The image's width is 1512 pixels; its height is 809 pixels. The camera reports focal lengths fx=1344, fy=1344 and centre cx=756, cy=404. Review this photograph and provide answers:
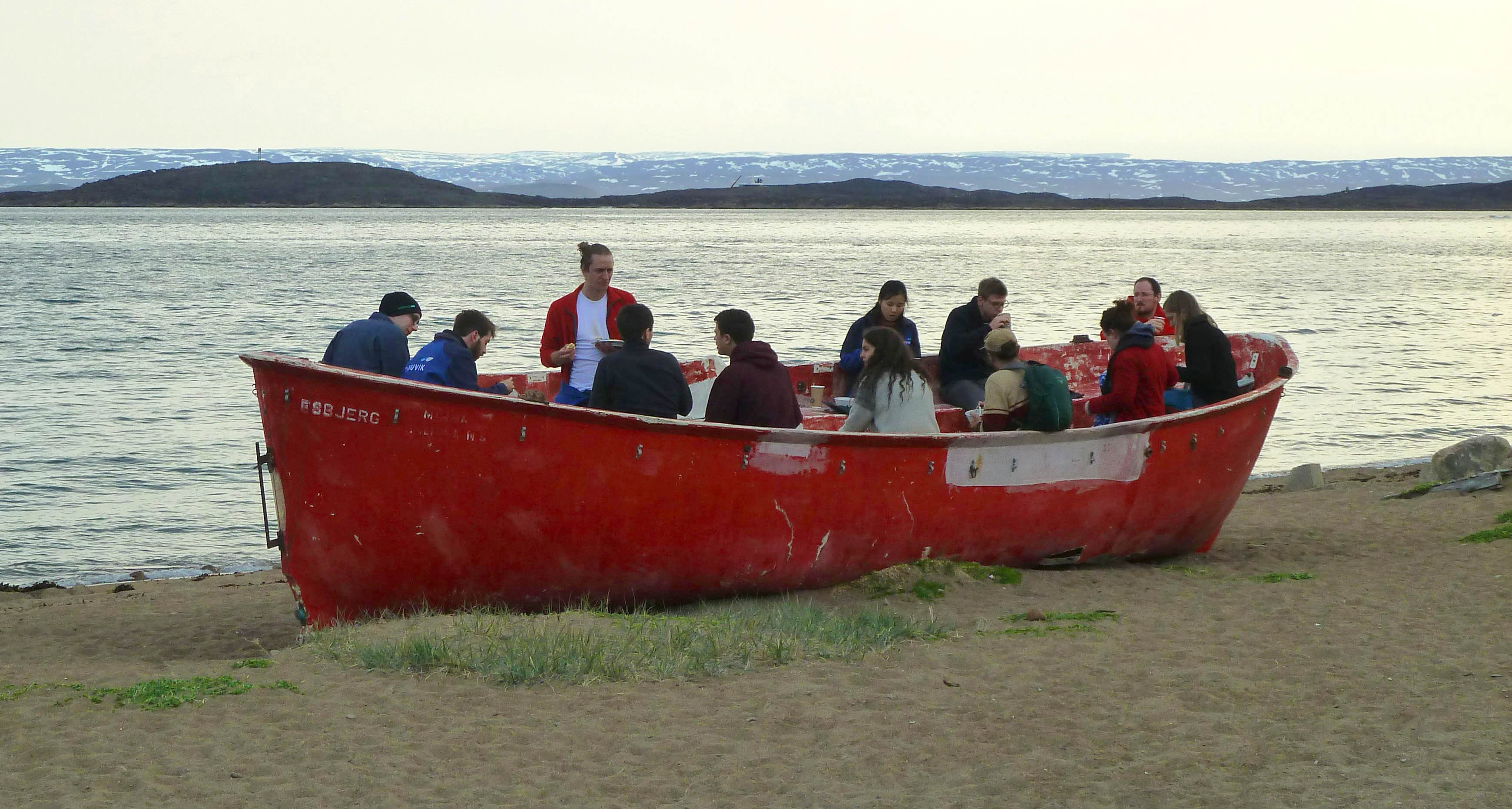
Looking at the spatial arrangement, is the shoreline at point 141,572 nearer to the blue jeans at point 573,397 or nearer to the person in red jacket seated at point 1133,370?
the blue jeans at point 573,397

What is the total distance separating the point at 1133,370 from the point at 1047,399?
0.94m

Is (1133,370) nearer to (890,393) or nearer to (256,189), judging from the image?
(890,393)

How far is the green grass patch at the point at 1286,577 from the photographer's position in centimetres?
823

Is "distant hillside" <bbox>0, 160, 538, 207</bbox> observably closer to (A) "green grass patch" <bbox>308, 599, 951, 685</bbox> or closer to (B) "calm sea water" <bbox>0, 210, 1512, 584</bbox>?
(B) "calm sea water" <bbox>0, 210, 1512, 584</bbox>

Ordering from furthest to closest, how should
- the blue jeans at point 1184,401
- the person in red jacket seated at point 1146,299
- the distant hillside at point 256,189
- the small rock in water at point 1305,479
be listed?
the distant hillside at point 256,189 < the small rock in water at point 1305,479 < the person in red jacket seated at point 1146,299 < the blue jeans at point 1184,401

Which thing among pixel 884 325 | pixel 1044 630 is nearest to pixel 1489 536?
pixel 1044 630

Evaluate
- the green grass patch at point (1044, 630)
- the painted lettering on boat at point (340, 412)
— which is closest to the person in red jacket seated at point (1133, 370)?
the green grass patch at point (1044, 630)

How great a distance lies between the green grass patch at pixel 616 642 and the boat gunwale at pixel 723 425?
0.92 metres

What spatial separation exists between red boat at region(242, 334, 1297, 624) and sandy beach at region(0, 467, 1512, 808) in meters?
0.37

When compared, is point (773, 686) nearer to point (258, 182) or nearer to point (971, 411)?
point (971, 411)

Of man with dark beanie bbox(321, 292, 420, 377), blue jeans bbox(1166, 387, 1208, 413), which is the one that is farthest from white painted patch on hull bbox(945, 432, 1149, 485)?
man with dark beanie bbox(321, 292, 420, 377)

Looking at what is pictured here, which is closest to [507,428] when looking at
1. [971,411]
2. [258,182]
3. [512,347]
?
[971,411]

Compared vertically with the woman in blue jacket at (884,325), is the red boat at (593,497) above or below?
below

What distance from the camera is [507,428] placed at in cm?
650
